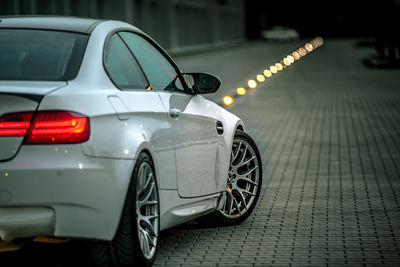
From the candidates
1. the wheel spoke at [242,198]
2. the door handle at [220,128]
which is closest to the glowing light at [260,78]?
the wheel spoke at [242,198]

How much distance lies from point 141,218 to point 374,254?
1651 millimetres

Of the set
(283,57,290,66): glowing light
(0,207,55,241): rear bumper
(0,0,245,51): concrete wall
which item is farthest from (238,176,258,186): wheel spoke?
(283,57,290,66): glowing light

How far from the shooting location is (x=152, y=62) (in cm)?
632

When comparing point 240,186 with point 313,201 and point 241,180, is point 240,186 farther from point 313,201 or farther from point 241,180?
point 313,201

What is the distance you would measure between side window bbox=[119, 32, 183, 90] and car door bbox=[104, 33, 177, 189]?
0.11 meters

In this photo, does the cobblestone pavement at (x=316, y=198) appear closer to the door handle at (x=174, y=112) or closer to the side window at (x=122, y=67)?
the door handle at (x=174, y=112)

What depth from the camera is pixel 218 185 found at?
264 inches

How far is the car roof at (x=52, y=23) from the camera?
18.3 ft

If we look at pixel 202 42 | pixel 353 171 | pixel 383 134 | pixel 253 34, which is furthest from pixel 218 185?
pixel 253 34

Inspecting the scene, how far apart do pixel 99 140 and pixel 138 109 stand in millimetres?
629

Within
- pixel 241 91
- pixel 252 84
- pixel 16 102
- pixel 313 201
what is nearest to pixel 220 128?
pixel 313 201

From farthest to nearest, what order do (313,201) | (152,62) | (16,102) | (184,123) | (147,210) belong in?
1. (313,201)
2. (152,62)
3. (184,123)
4. (147,210)
5. (16,102)

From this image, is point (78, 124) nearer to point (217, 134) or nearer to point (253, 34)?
point (217, 134)

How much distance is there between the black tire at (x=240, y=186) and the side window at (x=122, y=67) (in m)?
1.48
